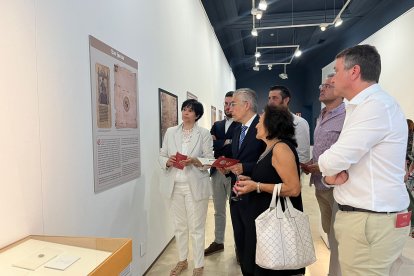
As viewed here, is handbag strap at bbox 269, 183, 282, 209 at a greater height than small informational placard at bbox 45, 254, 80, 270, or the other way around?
handbag strap at bbox 269, 183, 282, 209

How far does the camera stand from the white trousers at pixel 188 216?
265cm

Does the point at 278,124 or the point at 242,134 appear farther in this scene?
the point at 242,134

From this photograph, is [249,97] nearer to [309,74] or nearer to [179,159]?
[179,159]

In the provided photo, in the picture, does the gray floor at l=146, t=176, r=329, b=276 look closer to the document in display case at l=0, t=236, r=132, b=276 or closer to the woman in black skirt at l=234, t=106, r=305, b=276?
the woman in black skirt at l=234, t=106, r=305, b=276

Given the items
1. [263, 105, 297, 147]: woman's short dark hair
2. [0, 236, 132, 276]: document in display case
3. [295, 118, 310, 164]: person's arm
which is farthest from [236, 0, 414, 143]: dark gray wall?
[0, 236, 132, 276]: document in display case

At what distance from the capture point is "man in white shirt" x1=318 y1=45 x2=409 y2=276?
4.40 feet

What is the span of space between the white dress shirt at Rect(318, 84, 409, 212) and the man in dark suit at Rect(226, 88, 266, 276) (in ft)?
2.64

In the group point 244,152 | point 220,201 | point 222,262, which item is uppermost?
point 244,152

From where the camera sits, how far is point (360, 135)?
1332 millimetres

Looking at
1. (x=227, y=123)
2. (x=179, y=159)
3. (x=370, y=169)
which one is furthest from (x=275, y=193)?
(x=227, y=123)

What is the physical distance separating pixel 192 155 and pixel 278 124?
1024 mm

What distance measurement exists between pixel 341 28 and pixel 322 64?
247 cm

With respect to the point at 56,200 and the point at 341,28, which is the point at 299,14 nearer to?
the point at 341,28

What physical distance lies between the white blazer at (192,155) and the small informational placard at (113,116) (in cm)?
27
